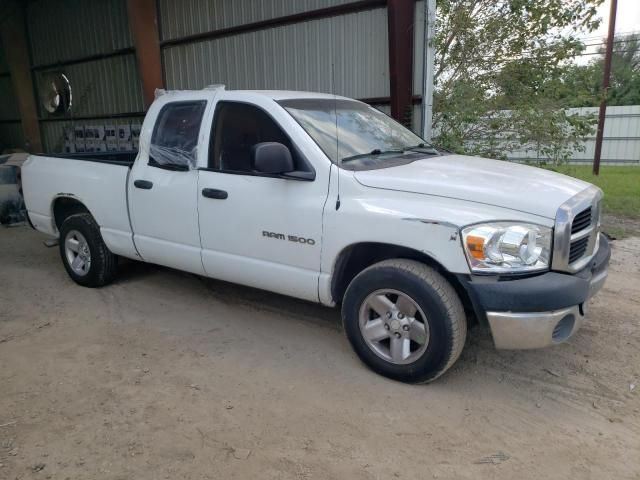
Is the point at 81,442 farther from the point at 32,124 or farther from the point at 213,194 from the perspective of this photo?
the point at 32,124

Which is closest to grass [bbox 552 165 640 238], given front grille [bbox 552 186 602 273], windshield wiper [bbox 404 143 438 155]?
windshield wiper [bbox 404 143 438 155]

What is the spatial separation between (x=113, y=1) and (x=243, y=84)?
15.9ft

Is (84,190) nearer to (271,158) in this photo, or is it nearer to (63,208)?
(63,208)

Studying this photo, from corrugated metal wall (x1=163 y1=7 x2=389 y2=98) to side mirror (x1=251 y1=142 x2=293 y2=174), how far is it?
15.2 feet

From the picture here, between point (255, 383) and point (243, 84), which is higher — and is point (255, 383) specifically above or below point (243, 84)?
below

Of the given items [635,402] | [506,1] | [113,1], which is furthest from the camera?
[113,1]

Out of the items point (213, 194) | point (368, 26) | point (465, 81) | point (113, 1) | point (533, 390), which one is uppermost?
point (113, 1)

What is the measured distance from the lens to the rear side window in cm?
430

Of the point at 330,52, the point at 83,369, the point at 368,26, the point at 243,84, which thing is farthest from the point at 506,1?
the point at 83,369

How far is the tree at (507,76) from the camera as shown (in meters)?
7.91

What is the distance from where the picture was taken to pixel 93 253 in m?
5.17

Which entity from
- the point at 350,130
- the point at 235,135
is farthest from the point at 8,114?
the point at 350,130

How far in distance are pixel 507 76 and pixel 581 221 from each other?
595cm

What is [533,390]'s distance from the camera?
3.32 metres
